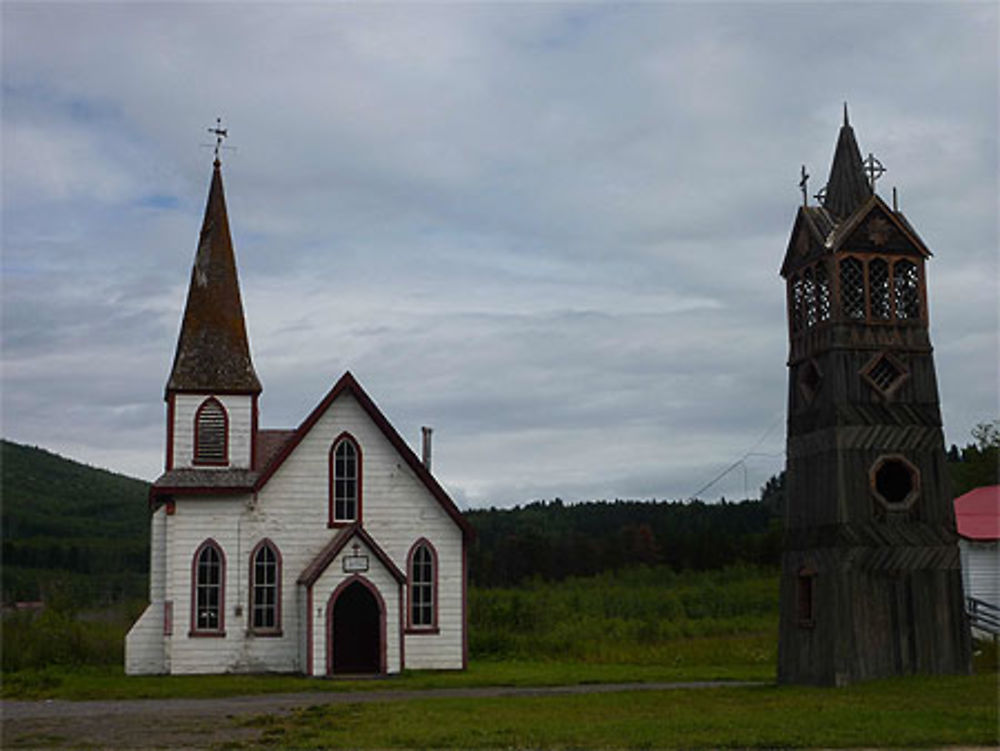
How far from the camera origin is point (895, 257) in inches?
1078

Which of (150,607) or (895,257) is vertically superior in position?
(895,257)

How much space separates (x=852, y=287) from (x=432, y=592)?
1426 centimetres

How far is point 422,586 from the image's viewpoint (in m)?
34.5

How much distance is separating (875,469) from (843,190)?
6475 millimetres

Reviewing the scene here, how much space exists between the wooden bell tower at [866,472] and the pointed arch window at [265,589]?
44.0ft

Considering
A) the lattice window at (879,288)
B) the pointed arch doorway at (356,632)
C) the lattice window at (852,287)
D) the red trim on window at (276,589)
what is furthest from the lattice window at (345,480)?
the lattice window at (879,288)

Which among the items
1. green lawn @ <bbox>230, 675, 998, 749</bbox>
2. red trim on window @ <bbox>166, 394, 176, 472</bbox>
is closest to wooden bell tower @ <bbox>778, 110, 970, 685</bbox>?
green lawn @ <bbox>230, 675, 998, 749</bbox>

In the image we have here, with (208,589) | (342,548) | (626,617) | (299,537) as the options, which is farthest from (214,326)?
(626,617)

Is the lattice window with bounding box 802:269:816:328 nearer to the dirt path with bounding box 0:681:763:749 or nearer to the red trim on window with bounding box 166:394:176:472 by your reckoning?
the dirt path with bounding box 0:681:763:749

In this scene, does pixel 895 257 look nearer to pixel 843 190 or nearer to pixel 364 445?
pixel 843 190

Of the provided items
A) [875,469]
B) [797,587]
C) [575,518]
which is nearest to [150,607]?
[797,587]

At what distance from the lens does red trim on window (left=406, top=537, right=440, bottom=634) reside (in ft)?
112

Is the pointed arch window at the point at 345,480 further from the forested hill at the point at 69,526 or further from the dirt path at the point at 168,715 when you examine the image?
the forested hill at the point at 69,526

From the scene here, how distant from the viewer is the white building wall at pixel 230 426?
114 ft
